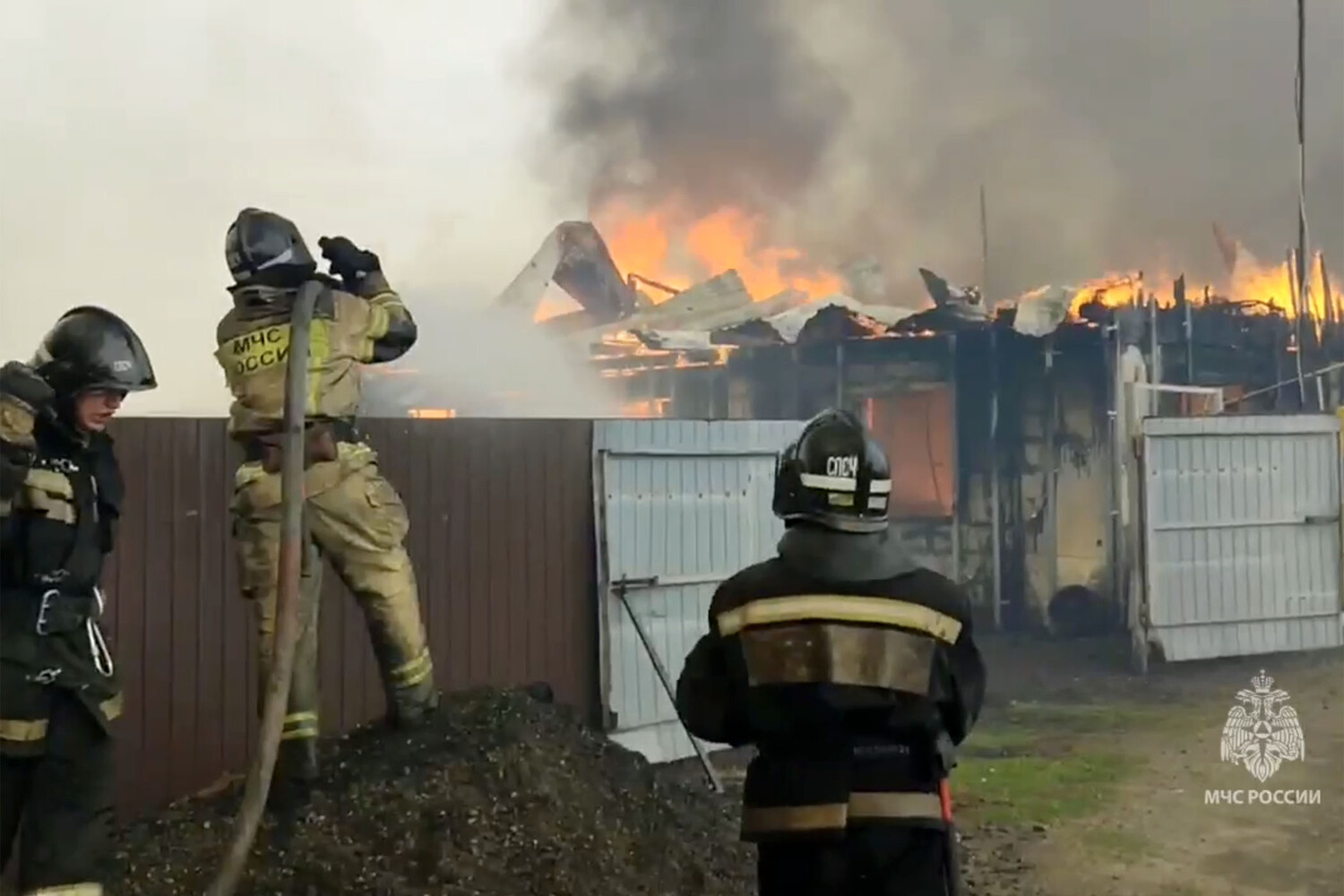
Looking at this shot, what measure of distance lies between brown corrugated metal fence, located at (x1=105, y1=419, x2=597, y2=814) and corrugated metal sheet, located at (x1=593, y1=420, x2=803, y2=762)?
93 millimetres

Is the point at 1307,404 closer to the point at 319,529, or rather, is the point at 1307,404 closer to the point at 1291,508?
the point at 1291,508

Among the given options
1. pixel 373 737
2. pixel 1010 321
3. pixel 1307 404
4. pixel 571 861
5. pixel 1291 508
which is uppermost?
pixel 1010 321

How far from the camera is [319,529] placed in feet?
9.90

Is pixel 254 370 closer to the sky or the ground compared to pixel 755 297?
closer to the ground

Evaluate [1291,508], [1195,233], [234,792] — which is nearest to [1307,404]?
[1291,508]

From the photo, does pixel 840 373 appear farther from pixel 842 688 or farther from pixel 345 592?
pixel 842 688

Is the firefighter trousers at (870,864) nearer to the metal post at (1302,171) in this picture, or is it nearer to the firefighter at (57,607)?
the firefighter at (57,607)

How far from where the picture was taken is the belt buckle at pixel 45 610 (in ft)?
7.91

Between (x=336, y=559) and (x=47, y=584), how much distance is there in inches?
30.0

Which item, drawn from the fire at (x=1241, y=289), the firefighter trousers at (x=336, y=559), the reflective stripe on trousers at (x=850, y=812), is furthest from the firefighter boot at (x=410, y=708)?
the fire at (x=1241, y=289)

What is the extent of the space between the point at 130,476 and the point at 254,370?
951mm

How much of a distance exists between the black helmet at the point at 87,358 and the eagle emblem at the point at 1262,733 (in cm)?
368

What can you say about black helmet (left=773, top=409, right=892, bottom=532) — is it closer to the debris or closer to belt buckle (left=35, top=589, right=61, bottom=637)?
the debris

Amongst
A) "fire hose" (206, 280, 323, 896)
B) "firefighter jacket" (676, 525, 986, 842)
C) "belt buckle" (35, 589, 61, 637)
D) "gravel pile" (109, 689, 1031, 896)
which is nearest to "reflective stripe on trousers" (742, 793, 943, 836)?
"firefighter jacket" (676, 525, 986, 842)
